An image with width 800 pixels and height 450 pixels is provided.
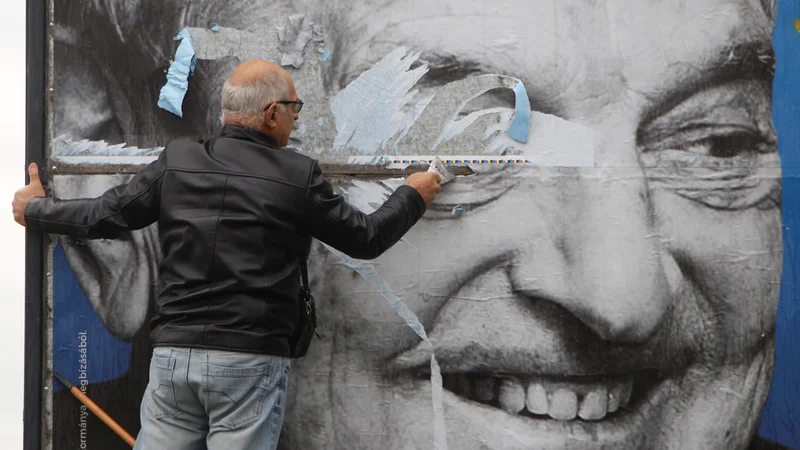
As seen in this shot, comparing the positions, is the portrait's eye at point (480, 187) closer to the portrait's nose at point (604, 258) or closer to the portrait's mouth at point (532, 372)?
the portrait's nose at point (604, 258)

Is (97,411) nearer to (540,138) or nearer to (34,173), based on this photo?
(34,173)

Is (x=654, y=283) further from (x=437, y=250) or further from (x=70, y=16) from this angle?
(x=70, y=16)

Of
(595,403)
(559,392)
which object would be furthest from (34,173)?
(595,403)

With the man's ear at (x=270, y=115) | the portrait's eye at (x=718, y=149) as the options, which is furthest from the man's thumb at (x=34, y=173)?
the portrait's eye at (x=718, y=149)

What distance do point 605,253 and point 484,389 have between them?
1.82ft

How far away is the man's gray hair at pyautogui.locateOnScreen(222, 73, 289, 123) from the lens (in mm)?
2098

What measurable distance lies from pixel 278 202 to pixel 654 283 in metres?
1.19

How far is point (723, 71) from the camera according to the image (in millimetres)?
2451

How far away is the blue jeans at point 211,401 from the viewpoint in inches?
75.1

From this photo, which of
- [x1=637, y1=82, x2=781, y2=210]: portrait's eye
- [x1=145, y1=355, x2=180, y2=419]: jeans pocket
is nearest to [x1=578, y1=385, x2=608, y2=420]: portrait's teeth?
[x1=637, y1=82, x2=781, y2=210]: portrait's eye

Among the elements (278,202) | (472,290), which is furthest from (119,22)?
(472,290)

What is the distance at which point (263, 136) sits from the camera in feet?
6.85

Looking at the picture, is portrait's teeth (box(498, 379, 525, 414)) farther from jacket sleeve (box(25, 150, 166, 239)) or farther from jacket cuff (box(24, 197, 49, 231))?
jacket cuff (box(24, 197, 49, 231))

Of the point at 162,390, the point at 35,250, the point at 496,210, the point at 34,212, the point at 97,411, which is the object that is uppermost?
the point at 496,210
